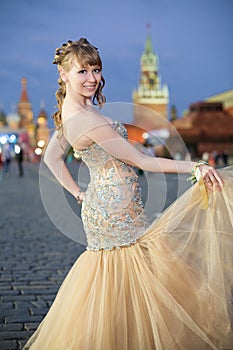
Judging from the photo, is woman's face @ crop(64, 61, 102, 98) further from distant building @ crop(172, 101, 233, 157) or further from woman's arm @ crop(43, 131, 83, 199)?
distant building @ crop(172, 101, 233, 157)

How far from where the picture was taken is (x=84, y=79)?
337cm

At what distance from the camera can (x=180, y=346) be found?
127 inches

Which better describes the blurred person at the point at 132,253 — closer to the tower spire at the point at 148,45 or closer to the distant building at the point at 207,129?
the distant building at the point at 207,129

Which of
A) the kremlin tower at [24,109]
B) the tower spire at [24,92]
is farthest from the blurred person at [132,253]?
the tower spire at [24,92]

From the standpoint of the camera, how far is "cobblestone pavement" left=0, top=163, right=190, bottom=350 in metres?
4.51

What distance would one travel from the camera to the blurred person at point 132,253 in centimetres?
324

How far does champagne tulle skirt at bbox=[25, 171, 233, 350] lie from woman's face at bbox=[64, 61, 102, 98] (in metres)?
0.82

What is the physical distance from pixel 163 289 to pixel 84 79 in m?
1.25

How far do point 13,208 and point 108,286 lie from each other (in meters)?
10.9

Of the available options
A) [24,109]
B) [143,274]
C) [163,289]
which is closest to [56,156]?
[143,274]

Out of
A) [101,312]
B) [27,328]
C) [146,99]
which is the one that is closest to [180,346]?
[101,312]

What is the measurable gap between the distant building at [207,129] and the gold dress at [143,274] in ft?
250

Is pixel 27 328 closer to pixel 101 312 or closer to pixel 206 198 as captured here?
pixel 101 312

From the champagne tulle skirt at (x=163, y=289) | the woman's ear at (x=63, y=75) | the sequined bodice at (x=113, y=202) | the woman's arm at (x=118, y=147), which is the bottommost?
the champagne tulle skirt at (x=163, y=289)
